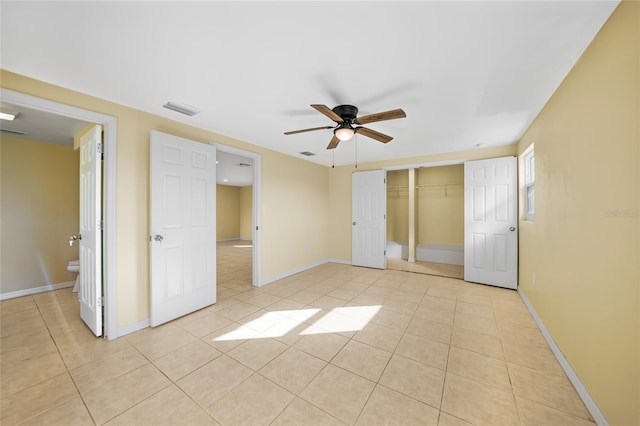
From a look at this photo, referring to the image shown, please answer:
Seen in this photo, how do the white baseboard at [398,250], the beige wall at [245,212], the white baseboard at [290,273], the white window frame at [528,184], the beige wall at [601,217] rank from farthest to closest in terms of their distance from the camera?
the beige wall at [245,212] → the white baseboard at [398,250] → the white baseboard at [290,273] → the white window frame at [528,184] → the beige wall at [601,217]

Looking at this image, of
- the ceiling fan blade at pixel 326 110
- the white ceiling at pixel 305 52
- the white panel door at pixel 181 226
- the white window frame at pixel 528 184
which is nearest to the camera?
the white ceiling at pixel 305 52

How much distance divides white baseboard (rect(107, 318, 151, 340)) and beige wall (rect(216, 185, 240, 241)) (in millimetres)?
7273

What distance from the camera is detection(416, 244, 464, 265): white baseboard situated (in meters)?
5.46

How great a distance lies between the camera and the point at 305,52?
162 centimetres

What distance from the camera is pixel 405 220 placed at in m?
6.50

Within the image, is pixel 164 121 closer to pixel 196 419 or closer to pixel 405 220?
pixel 196 419

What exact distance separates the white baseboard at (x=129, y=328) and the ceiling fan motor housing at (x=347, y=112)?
10.1 ft

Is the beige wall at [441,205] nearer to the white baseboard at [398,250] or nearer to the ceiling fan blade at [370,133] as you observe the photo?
the white baseboard at [398,250]

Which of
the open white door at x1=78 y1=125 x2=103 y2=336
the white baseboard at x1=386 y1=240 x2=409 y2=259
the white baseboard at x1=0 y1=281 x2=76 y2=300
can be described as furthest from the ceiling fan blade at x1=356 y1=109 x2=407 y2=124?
the white baseboard at x1=0 y1=281 x2=76 y2=300

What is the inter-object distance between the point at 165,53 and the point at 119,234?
6.03 feet

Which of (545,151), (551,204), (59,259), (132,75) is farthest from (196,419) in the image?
(59,259)

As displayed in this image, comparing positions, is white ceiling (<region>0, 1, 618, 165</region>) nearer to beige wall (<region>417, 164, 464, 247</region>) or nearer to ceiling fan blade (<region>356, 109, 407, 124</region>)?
ceiling fan blade (<region>356, 109, 407, 124</region>)

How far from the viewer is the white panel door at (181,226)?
2.59 m

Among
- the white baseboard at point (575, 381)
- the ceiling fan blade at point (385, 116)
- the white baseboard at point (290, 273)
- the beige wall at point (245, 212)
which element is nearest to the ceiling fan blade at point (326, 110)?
the ceiling fan blade at point (385, 116)
